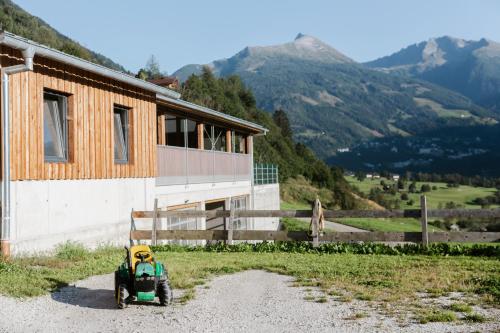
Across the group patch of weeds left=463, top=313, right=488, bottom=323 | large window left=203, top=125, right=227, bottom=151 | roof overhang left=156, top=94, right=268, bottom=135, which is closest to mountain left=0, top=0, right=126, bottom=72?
large window left=203, top=125, right=227, bottom=151

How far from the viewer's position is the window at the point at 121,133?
1516 cm

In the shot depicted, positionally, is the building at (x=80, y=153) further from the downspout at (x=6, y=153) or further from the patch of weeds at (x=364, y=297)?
the patch of weeds at (x=364, y=297)

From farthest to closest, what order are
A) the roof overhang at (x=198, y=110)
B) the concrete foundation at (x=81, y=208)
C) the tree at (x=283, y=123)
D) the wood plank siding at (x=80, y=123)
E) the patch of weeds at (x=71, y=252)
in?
the tree at (x=283, y=123), the roof overhang at (x=198, y=110), the patch of weeds at (x=71, y=252), the concrete foundation at (x=81, y=208), the wood plank siding at (x=80, y=123)

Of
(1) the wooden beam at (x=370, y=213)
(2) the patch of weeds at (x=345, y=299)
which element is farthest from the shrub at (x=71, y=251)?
(2) the patch of weeds at (x=345, y=299)

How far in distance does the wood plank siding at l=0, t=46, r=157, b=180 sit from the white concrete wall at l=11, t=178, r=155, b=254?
0.85 feet

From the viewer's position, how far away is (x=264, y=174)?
99.9 ft

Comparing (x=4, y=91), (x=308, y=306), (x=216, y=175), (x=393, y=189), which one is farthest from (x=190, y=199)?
(x=393, y=189)

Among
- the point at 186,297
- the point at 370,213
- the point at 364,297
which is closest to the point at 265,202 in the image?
the point at 370,213

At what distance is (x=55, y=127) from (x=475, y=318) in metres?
9.95

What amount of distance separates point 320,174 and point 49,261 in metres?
58.1

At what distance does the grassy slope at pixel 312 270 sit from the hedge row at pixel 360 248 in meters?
0.61

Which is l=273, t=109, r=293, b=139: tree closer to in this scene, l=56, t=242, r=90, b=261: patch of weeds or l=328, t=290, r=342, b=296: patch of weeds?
l=56, t=242, r=90, b=261: patch of weeds

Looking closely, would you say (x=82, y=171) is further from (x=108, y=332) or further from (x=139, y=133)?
(x=108, y=332)

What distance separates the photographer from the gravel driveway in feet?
22.1
